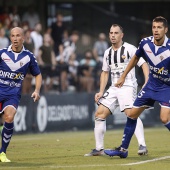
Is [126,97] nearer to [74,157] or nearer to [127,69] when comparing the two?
[127,69]

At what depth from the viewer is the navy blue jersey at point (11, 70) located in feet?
39.0

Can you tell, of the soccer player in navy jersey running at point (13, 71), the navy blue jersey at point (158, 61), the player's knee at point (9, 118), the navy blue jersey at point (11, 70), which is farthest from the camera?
the navy blue jersey at point (11, 70)

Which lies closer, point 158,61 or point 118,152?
point 158,61

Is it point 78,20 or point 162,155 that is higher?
point 78,20

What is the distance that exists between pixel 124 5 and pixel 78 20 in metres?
3.10

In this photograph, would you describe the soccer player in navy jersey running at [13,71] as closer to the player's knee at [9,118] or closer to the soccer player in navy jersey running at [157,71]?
the player's knee at [9,118]

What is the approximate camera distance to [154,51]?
37.0 ft

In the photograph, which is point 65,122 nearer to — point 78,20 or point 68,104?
point 68,104

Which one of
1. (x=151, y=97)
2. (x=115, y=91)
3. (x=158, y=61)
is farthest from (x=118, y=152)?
(x=158, y=61)

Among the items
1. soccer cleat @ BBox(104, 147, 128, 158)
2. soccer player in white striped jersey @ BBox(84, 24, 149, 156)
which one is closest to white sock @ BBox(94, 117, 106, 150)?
soccer player in white striped jersey @ BBox(84, 24, 149, 156)

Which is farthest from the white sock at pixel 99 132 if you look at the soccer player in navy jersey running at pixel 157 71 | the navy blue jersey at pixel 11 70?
the navy blue jersey at pixel 11 70

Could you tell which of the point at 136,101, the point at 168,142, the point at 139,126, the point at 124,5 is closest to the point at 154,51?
the point at 136,101

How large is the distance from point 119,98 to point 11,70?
2.05 m

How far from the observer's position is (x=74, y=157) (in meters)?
12.3
